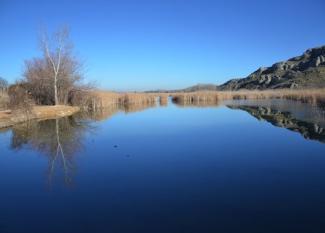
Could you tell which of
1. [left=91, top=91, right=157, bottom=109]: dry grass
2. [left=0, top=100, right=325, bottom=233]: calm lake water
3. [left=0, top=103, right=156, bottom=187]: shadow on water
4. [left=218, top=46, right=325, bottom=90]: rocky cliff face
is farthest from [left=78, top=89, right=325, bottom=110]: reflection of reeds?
[left=218, top=46, right=325, bottom=90]: rocky cliff face

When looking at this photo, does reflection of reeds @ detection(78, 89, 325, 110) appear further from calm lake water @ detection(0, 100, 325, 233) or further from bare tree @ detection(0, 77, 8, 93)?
calm lake water @ detection(0, 100, 325, 233)

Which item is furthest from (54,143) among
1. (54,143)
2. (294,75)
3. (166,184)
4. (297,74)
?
(297,74)

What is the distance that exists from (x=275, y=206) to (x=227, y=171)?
2494 millimetres

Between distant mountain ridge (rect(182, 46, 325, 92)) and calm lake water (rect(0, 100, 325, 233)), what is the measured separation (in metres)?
72.8

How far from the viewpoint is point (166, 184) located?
24.7 ft

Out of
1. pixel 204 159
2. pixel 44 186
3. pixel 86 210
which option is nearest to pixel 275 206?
pixel 86 210

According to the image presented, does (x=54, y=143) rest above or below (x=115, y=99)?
below

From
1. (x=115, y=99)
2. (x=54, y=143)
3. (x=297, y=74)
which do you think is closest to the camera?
(x=54, y=143)

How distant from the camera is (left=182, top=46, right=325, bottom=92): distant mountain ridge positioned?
309ft

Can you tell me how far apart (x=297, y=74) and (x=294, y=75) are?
1090 mm

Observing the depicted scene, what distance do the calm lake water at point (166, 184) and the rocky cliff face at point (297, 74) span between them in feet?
240

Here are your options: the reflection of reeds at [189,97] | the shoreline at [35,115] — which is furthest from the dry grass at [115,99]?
the shoreline at [35,115]

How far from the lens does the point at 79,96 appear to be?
110 ft

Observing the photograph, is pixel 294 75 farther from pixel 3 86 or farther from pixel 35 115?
pixel 35 115
